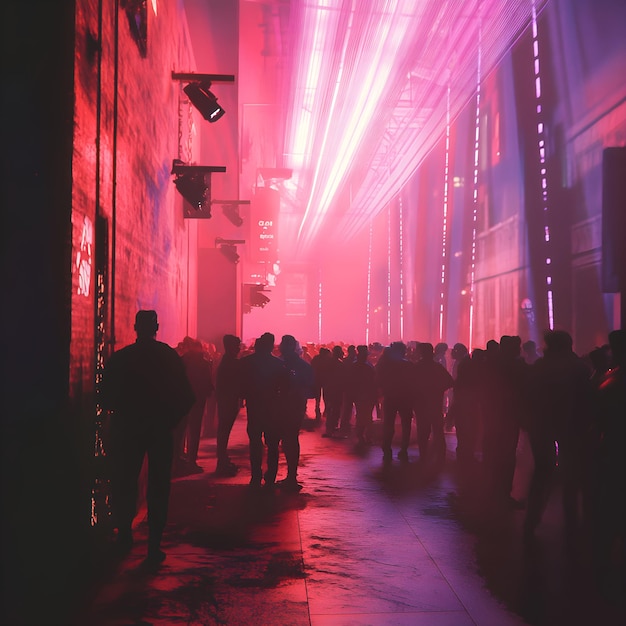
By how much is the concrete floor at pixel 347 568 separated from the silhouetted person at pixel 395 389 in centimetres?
225

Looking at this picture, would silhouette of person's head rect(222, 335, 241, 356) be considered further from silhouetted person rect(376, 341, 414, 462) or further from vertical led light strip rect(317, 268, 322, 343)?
vertical led light strip rect(317, 268, 322, 343)

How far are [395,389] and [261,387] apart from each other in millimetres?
2856

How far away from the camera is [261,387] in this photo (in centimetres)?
847

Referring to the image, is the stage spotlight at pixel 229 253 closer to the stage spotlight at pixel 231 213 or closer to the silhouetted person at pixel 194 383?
the stage spotlight at pixel 231 213

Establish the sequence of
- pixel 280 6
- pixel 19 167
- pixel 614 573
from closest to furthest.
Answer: pixel 19 167, pixel 614 573, pixel 280 6

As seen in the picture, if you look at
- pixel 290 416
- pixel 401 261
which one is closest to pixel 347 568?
pixel 290 416

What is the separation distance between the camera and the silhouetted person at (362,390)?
1326 cm

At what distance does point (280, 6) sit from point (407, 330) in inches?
969

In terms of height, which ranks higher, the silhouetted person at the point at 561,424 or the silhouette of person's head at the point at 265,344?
the silhouette of person's head at the point at 265,344

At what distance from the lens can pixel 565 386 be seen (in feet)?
20.0

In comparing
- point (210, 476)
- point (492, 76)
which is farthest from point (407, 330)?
point (210, 476)

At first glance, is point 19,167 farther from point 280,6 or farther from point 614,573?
point 280,6

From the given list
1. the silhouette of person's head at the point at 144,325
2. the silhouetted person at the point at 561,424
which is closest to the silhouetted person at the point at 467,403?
the silhouetted person at the point at 561,424

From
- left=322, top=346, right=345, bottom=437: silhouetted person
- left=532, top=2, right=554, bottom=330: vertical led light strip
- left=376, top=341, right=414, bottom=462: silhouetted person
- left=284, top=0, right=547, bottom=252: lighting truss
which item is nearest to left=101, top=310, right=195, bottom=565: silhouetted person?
left=376, top=341, right=414, bottom=462: silhouetted person
